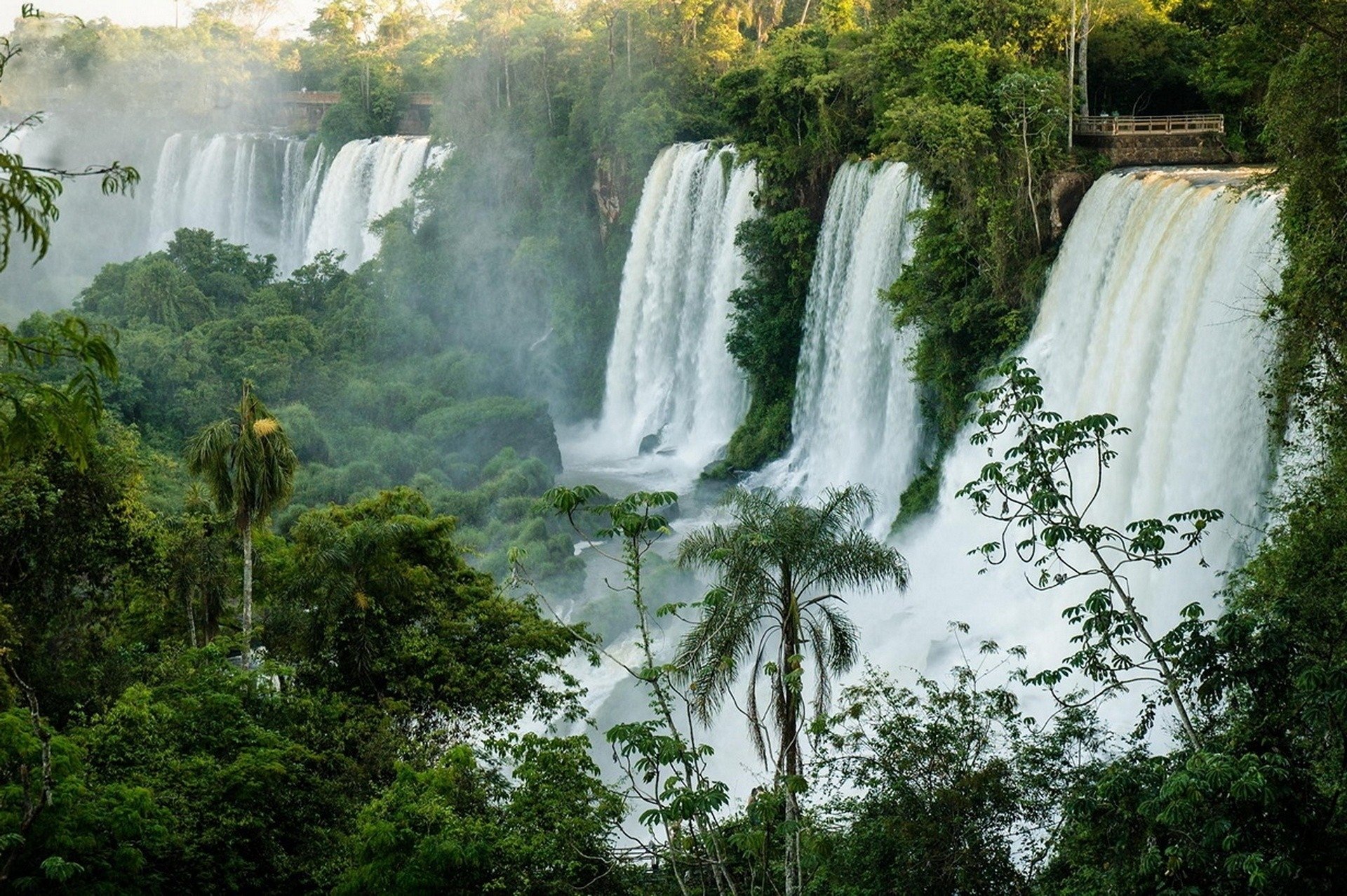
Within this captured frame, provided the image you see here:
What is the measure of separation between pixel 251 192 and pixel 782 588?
49529mm

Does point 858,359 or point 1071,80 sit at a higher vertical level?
point 1071,80

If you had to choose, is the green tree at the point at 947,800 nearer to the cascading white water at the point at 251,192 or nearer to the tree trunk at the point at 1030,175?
the tree trunk at the point at 1030,175

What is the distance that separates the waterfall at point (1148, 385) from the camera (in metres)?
16.1

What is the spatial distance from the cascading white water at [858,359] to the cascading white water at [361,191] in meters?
23.2

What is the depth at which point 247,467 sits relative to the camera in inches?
632

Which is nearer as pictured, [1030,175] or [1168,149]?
[1030,175]

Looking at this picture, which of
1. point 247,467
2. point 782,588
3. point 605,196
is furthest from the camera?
point 605,196

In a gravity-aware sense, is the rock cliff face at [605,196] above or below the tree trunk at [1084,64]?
below

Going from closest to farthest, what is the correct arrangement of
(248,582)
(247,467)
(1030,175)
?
(247,467), (248,582), (1030,175)

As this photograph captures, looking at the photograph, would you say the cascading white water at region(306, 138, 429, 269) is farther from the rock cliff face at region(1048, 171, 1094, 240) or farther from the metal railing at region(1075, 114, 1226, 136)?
the rock cliff face at region(1048, 171, 1094, 240)

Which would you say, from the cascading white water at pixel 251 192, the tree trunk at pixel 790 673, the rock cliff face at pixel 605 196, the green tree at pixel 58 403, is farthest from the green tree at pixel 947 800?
the cascading white water at pixel 251 192

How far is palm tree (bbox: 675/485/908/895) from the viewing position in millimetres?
12117

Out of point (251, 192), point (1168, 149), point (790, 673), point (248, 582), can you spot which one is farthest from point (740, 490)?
point (251, 192)

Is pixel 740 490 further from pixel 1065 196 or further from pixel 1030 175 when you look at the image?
pixel 1065 196
